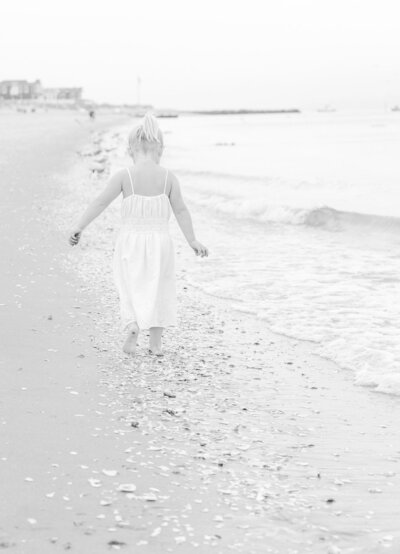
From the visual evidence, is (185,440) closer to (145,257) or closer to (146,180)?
(145,257)

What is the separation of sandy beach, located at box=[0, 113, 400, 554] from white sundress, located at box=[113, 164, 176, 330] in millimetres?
281

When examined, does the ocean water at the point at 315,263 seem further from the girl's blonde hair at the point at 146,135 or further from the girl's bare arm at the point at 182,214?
the girl's blonde hair at the point at 146,135

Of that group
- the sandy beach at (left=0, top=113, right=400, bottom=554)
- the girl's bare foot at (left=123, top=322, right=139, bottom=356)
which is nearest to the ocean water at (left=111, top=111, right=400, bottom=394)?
the sandy beach at (left=0, top=113, right=400, bottom=554)

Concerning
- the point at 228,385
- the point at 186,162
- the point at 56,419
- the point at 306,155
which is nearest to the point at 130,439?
the point at 56,419

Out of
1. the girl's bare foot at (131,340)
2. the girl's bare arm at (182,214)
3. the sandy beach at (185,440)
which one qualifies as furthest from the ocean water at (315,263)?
the girl's bare foot at (131,340)

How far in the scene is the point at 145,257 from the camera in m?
5.23

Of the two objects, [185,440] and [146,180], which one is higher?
[146,180]

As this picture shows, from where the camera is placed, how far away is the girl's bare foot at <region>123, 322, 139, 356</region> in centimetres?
509

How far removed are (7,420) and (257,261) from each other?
19.6 ft

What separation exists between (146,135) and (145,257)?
2.50 feet

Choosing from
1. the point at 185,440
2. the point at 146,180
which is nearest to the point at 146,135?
the point at 146,180

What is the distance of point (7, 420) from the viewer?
3.72 meters

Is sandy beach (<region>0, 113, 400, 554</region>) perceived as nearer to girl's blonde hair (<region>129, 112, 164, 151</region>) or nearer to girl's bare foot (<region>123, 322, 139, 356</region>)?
girl's bare foot (<region>123, 322, 139, 356</region>)

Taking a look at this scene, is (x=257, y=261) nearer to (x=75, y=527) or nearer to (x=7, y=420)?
(x=7, y=420)
